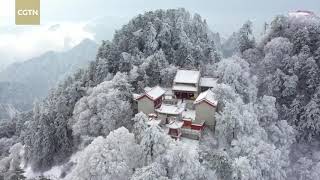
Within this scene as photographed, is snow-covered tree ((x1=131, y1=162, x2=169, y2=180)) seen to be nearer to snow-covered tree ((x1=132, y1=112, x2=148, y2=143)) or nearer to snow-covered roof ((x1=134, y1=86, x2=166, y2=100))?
snow-covered tree ((x1=132, y1=112, x2=148, y2=143))

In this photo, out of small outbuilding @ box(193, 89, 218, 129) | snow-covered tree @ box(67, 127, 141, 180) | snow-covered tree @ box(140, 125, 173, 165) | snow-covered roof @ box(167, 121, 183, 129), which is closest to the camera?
snow-covered tree @ box(67, 127, 141, 180)

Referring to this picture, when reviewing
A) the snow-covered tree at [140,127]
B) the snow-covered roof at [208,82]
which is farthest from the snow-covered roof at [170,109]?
the snow-covered roof at [208,82]

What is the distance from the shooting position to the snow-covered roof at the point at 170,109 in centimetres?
3716

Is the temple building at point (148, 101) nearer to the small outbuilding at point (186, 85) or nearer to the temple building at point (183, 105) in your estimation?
the temple building at point (183, 105)

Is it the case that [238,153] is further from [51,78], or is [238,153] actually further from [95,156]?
[51,78]

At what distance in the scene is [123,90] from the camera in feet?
133

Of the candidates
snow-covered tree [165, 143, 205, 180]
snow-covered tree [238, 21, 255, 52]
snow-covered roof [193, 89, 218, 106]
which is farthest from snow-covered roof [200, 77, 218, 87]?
snow-covered tree [238, 21, 255, 52]

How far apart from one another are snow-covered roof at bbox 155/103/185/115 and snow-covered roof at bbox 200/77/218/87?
4.26m

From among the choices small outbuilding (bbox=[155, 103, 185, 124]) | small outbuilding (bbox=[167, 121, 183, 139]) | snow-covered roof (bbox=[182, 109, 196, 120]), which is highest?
small outbuilding (bbox=[155, 103, 185, 124])

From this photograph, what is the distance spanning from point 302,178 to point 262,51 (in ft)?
60.0

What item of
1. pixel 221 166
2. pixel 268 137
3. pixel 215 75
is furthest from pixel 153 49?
pixel 221 166

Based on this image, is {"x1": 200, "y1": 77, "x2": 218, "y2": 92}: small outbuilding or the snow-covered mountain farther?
the snow-covered mountain

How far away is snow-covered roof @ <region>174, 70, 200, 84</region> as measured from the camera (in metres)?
41.3

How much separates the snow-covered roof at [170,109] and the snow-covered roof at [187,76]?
3306 mm
